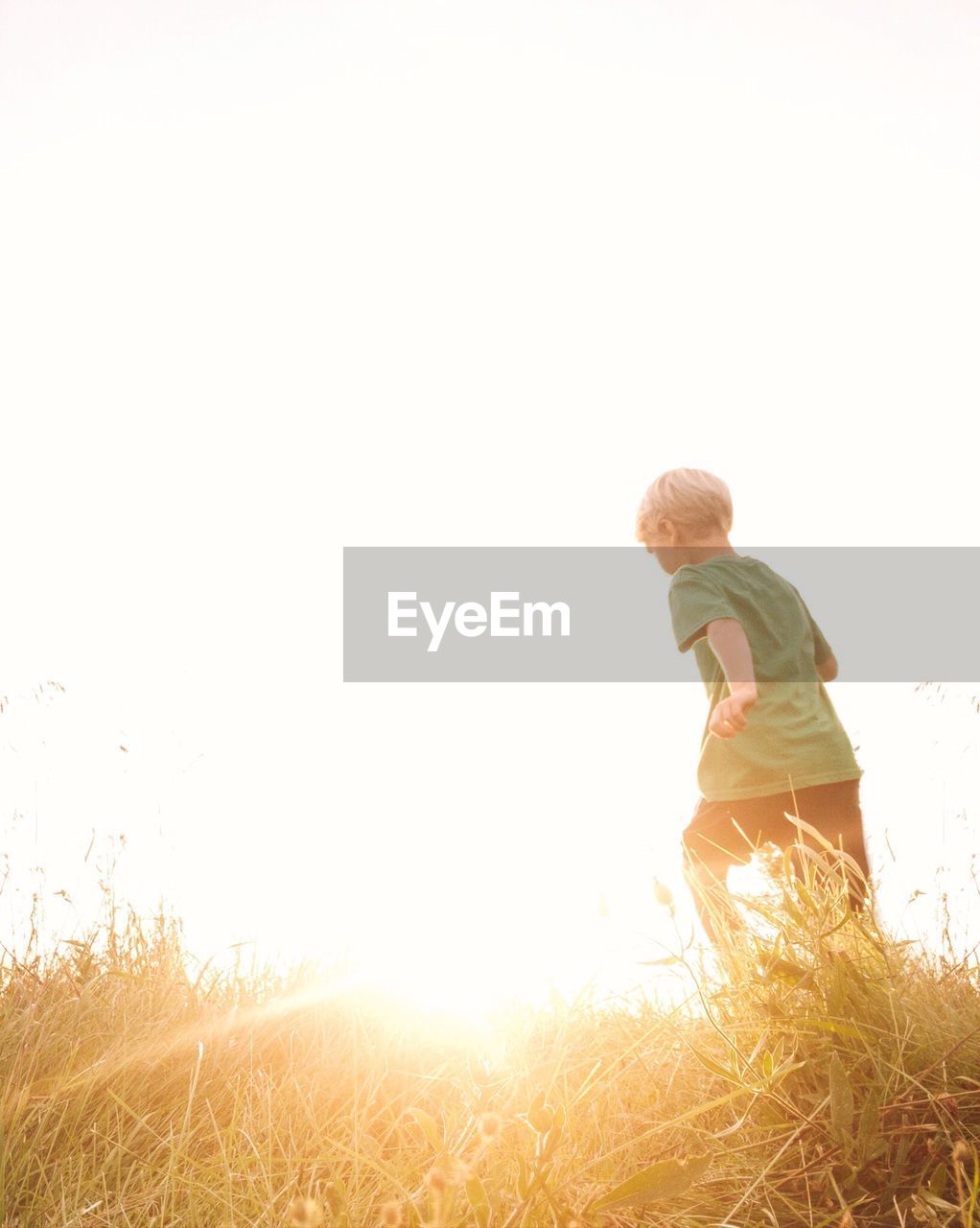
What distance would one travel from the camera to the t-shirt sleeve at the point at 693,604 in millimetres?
2724

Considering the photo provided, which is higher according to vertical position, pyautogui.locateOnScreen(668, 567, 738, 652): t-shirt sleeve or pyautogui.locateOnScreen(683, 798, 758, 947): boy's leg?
pyautogui.locateOnScreen(668, 567, 738, 652): t-shirt sleeve

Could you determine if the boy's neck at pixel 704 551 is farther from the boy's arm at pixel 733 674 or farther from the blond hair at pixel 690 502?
the boy's arm at pixel 733 674

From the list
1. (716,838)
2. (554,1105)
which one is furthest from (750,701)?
(554,1105)

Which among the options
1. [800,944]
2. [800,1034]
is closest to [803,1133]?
[800,1034]

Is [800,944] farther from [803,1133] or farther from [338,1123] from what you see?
[338,1123]

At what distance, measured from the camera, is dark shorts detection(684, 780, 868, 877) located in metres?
2.67

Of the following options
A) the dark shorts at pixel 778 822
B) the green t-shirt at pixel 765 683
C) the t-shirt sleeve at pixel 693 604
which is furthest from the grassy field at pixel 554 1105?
the t-shirt sleeve at pixel 693 604

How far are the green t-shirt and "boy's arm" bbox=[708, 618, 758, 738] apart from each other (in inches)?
2.4

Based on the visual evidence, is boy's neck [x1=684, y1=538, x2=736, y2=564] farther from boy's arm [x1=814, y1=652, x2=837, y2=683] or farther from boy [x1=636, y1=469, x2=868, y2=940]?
boy's arm [x1=814, y1=652, x2=837, y2=683]

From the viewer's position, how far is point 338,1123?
65.1 inches

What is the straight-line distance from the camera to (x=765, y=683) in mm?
2891

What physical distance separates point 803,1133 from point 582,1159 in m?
0.33

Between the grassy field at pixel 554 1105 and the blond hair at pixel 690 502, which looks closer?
the grassy field at pixel 554 1105

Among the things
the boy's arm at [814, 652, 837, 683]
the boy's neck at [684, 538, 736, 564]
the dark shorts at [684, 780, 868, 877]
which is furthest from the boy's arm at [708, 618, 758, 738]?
the boy's arm at [814, 652, 837, 683]
